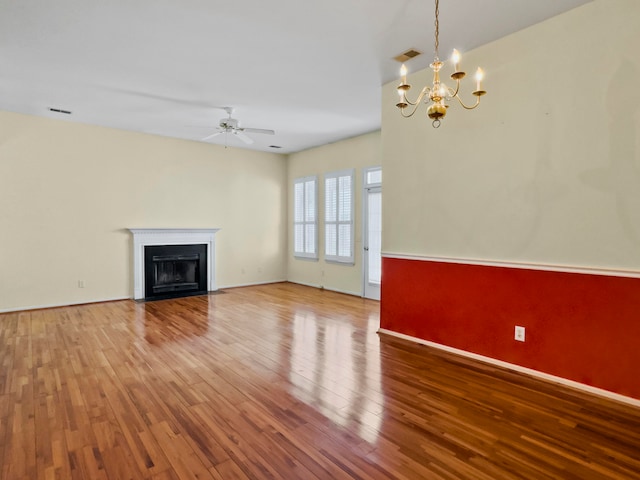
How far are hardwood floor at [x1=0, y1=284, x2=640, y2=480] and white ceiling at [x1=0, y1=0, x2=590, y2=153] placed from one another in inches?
117

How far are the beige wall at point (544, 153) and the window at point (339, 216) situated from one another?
2.83 meters

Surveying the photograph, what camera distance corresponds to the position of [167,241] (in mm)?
6633

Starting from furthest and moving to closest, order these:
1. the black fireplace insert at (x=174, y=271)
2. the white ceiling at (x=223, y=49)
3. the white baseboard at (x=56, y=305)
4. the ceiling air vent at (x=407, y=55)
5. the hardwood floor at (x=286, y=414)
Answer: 1. the black fireplace insert at (x=174, y=271)
2. the white baseboard at (x=56, y=305)
3. the ceiling air vent at (x=407, y=55)
4. the white ceiling at (x=223, y=49)
5. the hardwood floor at (x=286, y=414)

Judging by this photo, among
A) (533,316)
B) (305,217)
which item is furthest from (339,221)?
(533,316)

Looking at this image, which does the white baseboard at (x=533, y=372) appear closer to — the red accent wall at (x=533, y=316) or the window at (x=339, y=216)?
the red accent wall at (x=533, y=316)

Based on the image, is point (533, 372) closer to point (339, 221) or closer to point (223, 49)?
point (223, 49)

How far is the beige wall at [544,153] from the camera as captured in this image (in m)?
2.66

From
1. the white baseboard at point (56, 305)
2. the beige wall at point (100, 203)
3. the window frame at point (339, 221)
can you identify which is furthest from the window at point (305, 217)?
the white baseboard at point (56, 305)

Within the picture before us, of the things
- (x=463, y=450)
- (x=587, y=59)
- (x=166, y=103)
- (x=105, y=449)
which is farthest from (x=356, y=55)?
(x=105, y=449)

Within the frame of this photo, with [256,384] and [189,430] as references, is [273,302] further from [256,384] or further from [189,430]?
[189,430]

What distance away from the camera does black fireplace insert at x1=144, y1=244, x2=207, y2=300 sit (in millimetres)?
6445

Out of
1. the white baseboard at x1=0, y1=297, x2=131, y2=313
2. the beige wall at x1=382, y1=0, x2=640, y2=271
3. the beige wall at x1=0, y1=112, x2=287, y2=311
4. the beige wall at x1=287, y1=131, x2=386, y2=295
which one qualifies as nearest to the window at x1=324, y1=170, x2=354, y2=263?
the beige wall at x1=287, y1=131, x2=386, y2=295

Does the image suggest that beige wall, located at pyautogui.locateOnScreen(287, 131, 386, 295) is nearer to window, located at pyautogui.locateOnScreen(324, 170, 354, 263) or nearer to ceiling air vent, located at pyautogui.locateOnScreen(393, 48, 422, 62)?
window, located at pyautogui.locateOnScreen(324, 170, 354, 263)

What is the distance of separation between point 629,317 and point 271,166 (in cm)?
688
